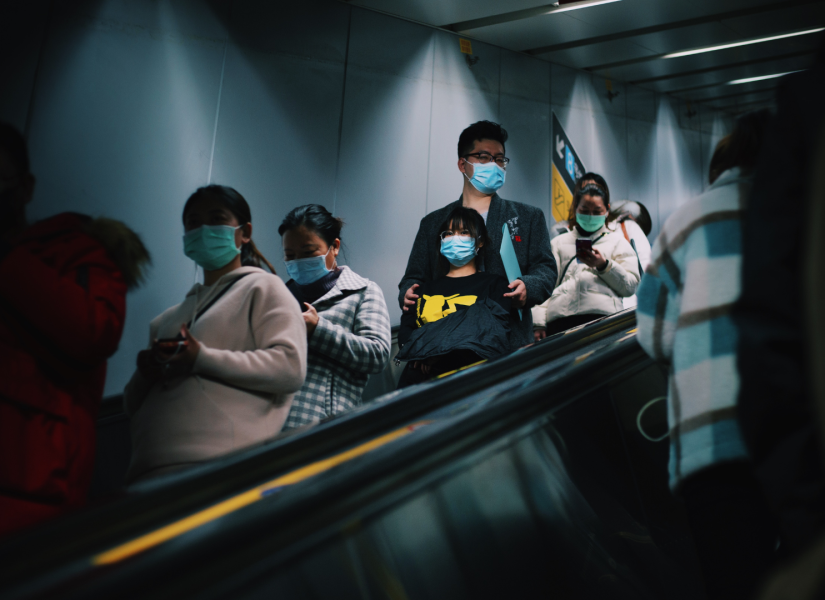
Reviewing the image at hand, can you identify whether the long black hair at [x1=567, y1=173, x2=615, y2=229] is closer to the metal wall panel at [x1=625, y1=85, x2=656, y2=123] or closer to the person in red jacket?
the person in red jacket

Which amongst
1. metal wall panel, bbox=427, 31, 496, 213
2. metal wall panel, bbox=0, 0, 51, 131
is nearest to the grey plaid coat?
metal wall panel, bbox=0, 0, 51, 131

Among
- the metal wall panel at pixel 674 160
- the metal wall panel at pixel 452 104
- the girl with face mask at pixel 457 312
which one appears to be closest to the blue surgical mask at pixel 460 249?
the girl with face mask at pixel 457 312

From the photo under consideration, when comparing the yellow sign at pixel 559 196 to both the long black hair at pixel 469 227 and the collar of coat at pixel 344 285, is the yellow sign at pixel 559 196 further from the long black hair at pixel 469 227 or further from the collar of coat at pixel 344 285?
the collar of coat at pixel 344 285

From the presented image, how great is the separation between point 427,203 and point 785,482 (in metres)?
5.51

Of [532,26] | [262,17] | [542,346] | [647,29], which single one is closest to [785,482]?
[542,346]

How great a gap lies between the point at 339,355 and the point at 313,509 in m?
1.40

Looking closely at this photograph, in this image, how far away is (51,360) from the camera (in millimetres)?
1542

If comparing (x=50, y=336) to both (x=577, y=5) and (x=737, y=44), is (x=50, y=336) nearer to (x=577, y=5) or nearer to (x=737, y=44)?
(x=577, y=5)

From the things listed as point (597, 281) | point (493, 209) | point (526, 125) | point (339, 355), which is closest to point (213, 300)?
point (339, 355)

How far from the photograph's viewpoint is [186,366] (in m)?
1.89

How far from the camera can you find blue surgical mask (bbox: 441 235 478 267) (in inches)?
128

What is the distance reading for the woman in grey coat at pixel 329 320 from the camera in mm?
2545

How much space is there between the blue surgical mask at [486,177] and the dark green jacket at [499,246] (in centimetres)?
13

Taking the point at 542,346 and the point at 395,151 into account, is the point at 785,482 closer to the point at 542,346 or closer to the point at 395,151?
the point at 542,346
